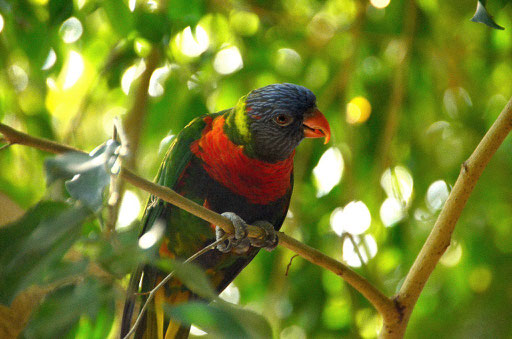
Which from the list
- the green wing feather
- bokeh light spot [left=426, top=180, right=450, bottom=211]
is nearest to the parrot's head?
the green wing feather

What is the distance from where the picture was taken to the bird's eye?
211 centimetres

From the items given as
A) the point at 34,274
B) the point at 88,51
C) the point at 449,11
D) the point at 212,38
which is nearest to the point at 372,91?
the point at 449,11

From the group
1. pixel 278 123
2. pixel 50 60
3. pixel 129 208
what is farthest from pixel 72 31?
pixel 278 123

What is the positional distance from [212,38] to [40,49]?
912 mm

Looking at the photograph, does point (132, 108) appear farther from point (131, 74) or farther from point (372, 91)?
point (372, 91)

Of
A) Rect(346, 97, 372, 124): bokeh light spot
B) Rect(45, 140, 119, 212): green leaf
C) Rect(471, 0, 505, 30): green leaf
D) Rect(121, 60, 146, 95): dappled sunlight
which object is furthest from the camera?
Rect(346, 97, 372, 124): bokeh light spot

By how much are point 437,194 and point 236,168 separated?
1392 millimetres

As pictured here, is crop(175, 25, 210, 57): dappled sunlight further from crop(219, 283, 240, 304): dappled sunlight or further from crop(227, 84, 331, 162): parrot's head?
crop(219, 283, 240, 304): dappled sunlight

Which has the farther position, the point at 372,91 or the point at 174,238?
the point at 372,91

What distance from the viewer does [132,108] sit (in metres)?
2.55

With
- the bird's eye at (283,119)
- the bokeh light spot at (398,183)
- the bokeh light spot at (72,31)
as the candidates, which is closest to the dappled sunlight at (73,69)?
the bokeh light spot at (72,31)

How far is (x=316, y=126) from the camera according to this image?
2.11 m

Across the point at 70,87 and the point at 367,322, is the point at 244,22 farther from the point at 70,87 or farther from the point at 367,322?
the point at 367,322

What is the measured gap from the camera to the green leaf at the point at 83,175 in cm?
78
